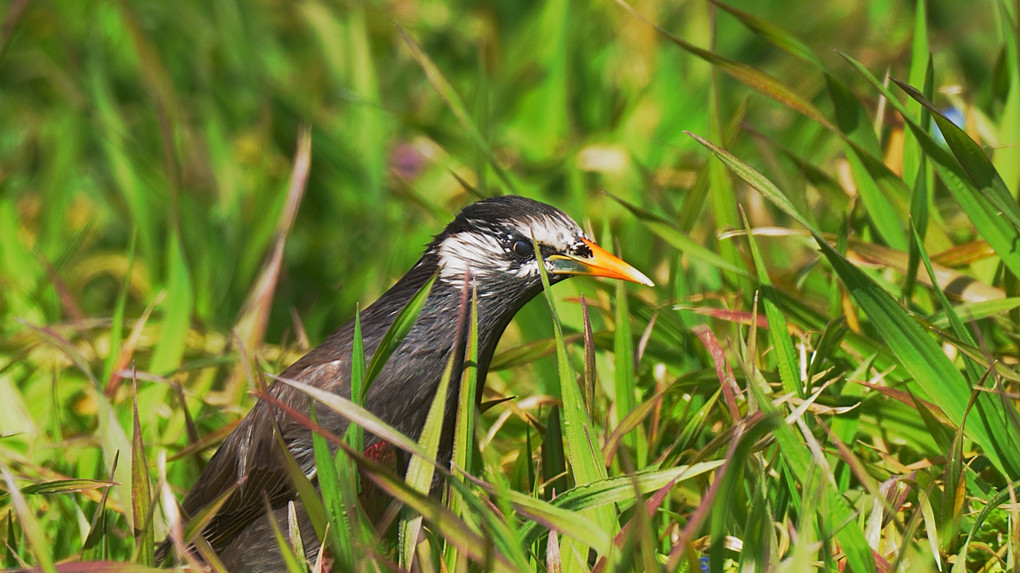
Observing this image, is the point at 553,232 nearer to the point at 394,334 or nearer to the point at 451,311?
the point at 451,311

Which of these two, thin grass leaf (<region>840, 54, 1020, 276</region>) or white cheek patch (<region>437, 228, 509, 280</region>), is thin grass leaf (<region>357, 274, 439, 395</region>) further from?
thin grass leaf (<region>840, 54, 1020, 276</region>)

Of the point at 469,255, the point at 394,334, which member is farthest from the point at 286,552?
the point at 469,255

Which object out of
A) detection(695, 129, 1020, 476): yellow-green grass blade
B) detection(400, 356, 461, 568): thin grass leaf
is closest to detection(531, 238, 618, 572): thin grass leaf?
detection(400, 356, 461, 568): thin grass leaf

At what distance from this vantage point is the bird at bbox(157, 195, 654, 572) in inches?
101

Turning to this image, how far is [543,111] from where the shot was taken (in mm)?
5473

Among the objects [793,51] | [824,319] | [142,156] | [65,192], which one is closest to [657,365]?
[824,319]

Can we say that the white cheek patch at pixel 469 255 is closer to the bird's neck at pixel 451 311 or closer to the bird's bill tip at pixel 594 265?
the bird's neck at pixel 451 311

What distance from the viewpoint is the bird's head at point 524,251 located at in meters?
2.68

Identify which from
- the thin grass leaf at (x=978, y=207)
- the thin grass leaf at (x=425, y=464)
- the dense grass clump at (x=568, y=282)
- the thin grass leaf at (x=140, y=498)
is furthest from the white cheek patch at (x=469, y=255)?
the thin grass leaf at (x=978, y=207)

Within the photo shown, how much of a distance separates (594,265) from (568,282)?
3.68ft

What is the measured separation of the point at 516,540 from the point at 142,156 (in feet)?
10.6

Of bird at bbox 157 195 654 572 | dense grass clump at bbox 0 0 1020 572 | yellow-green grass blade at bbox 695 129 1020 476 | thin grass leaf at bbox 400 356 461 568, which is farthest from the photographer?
bird at bbox 157 195 654 572

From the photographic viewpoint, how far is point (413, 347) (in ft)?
8.54

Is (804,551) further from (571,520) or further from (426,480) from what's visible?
(426,480)
